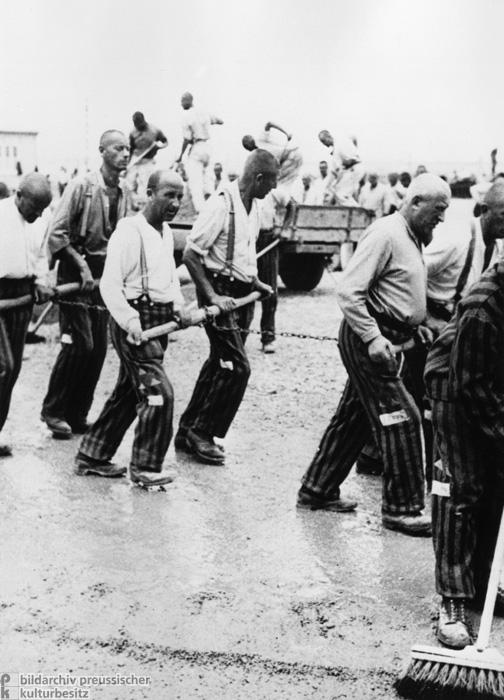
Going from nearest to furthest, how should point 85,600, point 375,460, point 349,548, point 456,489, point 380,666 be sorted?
1. point 380,666
2. point 456,489
3. point 85,600
4. point 349,548
5. point 375,460

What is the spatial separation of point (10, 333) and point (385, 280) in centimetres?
274

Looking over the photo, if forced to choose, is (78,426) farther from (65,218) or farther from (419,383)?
(419,383)

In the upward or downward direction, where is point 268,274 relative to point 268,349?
upward

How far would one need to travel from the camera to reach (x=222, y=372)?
270 inches

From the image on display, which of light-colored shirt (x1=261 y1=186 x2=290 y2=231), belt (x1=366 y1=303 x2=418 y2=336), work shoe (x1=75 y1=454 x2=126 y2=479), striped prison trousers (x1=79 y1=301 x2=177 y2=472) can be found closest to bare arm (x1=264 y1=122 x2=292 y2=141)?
light-colored shirt (x1=261 y1=186 x2=290 y2=231)

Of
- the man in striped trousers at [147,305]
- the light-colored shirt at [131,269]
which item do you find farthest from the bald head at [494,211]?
the light-colored shirt at [131,269]

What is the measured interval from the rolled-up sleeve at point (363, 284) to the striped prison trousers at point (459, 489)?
0.99 meters

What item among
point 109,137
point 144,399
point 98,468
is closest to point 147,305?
point 144,399

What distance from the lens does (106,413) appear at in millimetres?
6398

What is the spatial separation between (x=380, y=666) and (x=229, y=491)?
2.46 m

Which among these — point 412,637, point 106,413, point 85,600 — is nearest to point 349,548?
point 412,637

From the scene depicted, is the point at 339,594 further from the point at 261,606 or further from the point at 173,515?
the point at 173,515

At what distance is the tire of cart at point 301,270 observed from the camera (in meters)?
15.4

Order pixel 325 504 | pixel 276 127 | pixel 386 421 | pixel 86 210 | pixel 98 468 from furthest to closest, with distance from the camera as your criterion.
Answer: pixel 276 127 → pixel 86 210 → pixel 98 468 → pixel 325 504 → pixel 386 421
